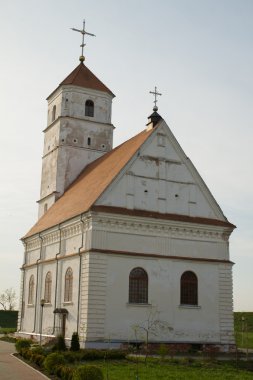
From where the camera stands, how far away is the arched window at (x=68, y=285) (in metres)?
31.3

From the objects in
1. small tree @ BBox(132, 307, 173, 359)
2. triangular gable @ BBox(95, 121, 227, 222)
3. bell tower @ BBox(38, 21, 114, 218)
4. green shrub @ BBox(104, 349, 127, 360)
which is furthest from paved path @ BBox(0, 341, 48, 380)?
bell tower @ BBox(38, 21, 114, 218)

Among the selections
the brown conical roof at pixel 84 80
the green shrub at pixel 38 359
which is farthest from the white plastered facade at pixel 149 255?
the brown conical roof at pixel 84 80

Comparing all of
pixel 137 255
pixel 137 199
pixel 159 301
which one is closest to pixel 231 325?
pixel 159 301

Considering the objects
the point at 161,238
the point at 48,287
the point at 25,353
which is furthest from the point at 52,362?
the point at 48,287

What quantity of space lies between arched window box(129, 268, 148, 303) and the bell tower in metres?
13.0

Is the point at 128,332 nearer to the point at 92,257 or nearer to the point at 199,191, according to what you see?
the point at 92,257

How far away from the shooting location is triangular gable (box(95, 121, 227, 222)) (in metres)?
31.0

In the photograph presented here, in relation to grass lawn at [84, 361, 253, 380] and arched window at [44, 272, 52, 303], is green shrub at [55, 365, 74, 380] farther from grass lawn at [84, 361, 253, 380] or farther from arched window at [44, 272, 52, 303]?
arched window at [44, 272, 52, 303]

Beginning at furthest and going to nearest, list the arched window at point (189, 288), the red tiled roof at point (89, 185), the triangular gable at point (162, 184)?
the red tiled roof at point (89, 185)
the arched window at point (189, 288)
the triangular gable at point (162, 184)

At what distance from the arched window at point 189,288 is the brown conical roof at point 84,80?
1901cm

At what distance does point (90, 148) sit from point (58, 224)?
10491mm

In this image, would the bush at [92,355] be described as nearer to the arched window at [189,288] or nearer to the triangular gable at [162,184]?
the arched window at [189,288]

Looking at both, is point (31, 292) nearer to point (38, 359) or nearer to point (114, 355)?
point (114, 355)

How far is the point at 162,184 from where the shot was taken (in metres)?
32.2
